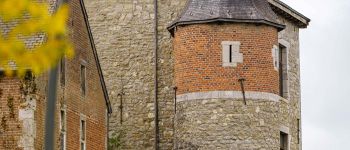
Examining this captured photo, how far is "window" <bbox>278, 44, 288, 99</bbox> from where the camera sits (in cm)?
4056

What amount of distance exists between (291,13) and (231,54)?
684 centimetres

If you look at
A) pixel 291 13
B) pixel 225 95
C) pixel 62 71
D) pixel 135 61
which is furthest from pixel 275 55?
pixel 62 71

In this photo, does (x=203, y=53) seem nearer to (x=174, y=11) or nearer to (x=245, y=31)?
(x=245, y=31)

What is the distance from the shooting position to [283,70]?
41.1 meters

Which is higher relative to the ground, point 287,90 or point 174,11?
point 174,11

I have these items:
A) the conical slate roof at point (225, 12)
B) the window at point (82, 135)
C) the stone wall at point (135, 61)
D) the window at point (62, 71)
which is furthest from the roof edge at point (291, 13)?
the window at point (62, 71)

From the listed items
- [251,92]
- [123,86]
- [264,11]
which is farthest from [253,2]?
[123,86]

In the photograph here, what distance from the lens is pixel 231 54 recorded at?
117 feet

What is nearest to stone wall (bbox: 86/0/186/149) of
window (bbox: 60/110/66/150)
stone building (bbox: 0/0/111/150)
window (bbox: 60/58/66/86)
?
stone building (bbox: 0/0/111/150)

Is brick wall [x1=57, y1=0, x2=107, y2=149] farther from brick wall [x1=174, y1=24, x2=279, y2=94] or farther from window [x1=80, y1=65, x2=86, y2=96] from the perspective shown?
brick wall [x1=174, y1=24, x2=279, y2=94]

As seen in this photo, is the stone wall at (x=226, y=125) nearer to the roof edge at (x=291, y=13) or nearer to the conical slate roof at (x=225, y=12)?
the conical slate roof at (x=225, y=12)

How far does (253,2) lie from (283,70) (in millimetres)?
5409

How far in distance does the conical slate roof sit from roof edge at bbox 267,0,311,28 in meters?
2.97

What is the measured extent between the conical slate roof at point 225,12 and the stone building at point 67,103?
3.68m
